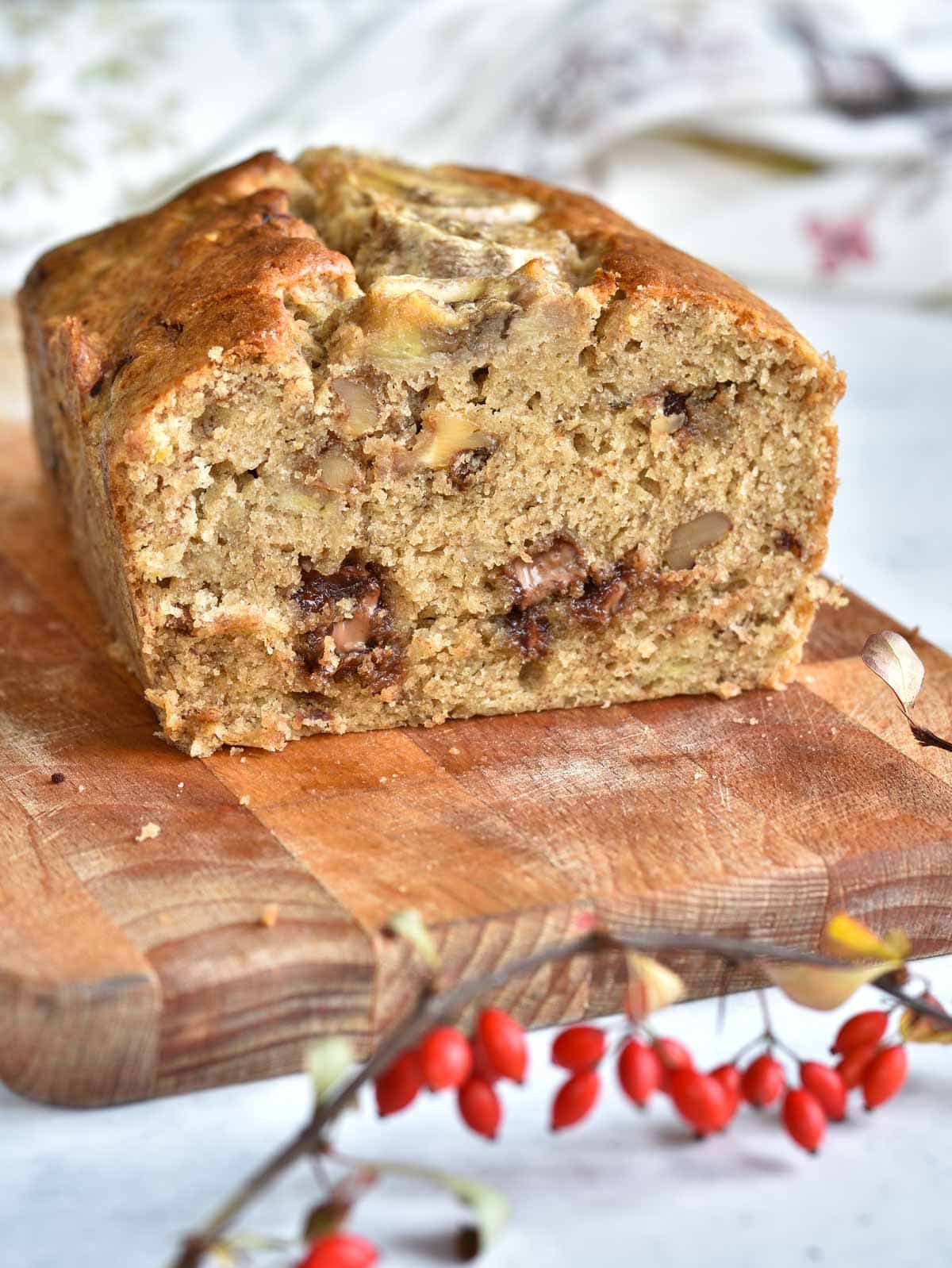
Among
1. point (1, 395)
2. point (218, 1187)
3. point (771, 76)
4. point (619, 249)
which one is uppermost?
point (771, 76)

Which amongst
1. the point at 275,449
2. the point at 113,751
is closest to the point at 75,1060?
the point at 113,751

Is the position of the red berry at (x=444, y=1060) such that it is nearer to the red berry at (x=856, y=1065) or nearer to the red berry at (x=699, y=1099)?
the red berry at (x=699, y=1099)

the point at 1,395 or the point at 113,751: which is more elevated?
the point at 1,395

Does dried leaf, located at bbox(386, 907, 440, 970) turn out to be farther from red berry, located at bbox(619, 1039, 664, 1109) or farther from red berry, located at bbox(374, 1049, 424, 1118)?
red berry, located at bbox(619, 1039, 664, 1109)

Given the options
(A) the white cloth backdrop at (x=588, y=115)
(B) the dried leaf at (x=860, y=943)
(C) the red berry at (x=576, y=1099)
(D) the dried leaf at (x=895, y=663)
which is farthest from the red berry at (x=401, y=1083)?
(A) the white cloth backdrop at (x=588, y=115)

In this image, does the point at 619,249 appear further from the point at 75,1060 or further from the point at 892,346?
the point at 892,346

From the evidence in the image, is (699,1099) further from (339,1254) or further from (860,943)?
(339,1254)

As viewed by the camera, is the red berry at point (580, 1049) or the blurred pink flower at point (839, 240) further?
the blurred pink flower at point (839, 240)
